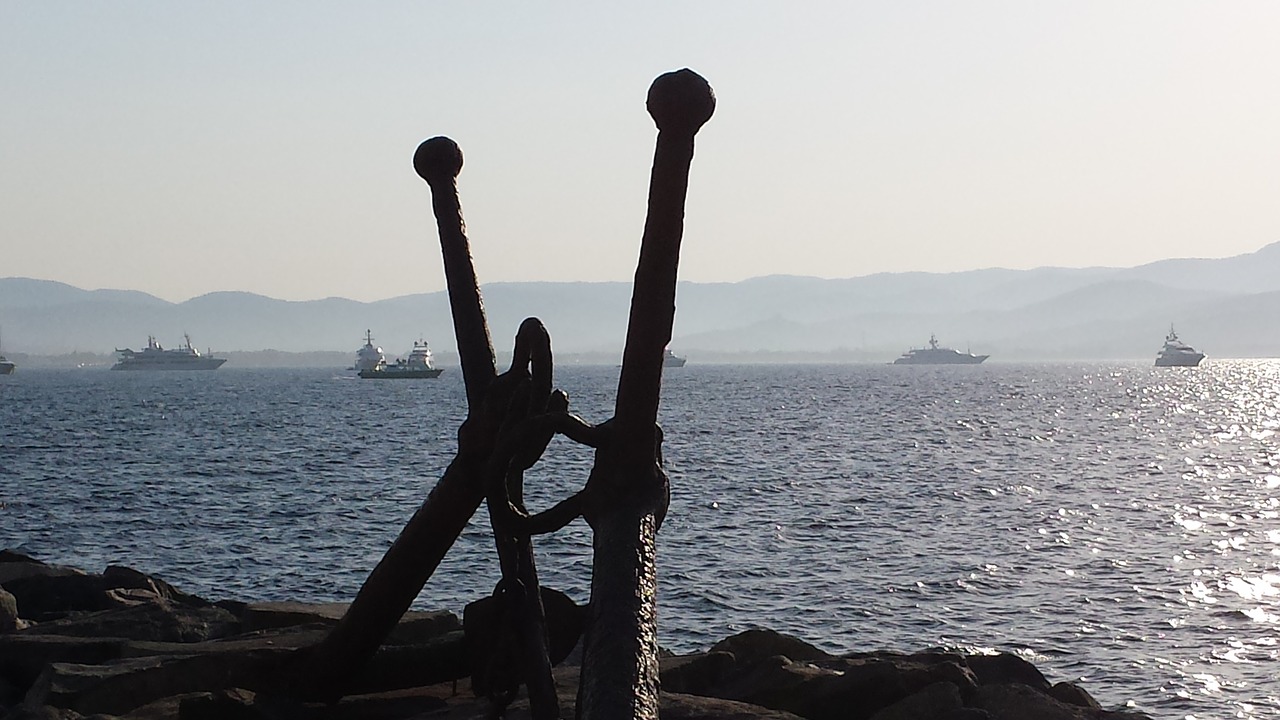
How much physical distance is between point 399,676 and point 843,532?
1960 cm

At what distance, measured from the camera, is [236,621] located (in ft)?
33.2

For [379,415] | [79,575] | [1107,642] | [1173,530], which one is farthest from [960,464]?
[379,415]

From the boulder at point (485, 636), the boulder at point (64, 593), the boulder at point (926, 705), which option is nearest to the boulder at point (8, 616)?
the boulder at point (64, 593)

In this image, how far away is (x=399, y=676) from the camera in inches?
247

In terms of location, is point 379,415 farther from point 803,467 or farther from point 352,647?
point 352,647

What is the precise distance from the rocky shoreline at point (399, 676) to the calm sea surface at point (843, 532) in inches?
213

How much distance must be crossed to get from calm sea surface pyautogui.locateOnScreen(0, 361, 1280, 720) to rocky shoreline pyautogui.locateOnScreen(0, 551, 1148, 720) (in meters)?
5.40

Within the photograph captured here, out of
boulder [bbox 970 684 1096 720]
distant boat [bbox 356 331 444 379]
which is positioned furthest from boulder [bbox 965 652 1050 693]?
distant boat [bbox 356 331 444 379]

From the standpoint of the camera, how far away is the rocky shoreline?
20.6 feet

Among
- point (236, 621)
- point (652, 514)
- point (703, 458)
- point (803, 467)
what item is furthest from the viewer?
point (703, 458)

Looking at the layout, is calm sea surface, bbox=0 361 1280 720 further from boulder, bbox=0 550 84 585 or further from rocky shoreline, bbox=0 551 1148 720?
rocky shoreline, bbox=0 551 1148 720

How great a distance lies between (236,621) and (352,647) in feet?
14.5

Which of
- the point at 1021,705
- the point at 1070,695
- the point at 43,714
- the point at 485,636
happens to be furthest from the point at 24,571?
the point at 485,636

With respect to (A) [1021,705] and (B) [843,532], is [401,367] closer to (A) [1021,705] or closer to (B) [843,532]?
(B) [843,532]
